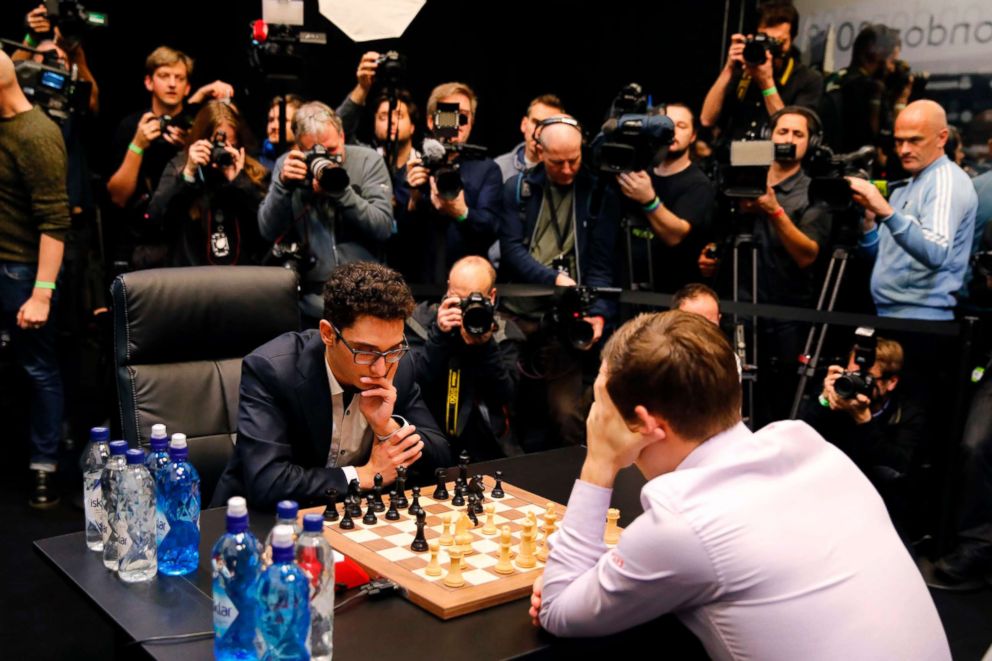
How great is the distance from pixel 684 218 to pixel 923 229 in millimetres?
948

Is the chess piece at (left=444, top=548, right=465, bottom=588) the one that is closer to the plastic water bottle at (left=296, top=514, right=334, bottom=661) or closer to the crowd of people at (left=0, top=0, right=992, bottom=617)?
the plastic water bottle at (left=296, top=514, right=334, bottom=661)

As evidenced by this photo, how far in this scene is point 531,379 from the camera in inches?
152

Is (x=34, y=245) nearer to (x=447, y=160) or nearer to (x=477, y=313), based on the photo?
(x=447, y=160)

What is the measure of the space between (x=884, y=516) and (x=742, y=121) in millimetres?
3154

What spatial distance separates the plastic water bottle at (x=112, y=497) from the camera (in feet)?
5.37

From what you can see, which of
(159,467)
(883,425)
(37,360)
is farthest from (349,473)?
(883,425)

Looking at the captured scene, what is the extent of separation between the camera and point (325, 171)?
3.42 meters

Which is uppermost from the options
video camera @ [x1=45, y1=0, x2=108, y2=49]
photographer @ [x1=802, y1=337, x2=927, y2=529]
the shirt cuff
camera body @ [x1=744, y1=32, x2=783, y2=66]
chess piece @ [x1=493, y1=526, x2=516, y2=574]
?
video camera @ [x1=45, y1=0, x2=108, y2=49]

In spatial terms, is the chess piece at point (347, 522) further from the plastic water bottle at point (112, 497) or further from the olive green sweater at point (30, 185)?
the olive green sweater at point (30, 185)

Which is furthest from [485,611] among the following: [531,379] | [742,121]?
[742,121]

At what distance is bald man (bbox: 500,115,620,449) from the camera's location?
3.78m

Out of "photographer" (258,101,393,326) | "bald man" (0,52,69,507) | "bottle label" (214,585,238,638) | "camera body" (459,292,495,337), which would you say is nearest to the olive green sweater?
"bald man" (0,52,69,507)

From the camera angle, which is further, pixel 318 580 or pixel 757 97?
pixel 757 97

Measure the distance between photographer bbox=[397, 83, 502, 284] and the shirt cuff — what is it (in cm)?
181
